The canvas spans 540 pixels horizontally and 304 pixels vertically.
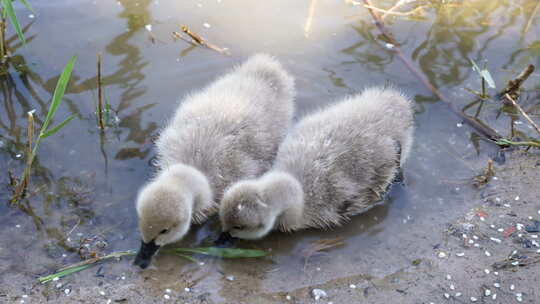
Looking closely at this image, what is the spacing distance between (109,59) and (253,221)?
265cm

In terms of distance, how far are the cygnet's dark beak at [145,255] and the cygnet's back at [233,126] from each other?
700 millimetres

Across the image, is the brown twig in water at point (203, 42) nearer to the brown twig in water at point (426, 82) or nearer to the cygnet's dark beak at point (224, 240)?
the brown twig in water at point (426, 82)

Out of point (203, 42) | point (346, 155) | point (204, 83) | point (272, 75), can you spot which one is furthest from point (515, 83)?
point (203, 42)

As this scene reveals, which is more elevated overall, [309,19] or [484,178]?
[309,19]

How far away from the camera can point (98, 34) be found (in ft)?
19.8

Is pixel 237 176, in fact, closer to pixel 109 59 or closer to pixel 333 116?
pixel 333 116

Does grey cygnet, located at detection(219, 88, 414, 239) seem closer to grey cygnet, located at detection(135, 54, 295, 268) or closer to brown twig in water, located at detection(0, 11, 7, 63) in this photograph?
grey cygnet, located at detection(135, 54, 295, 268)

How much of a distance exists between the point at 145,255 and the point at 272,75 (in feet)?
6.57

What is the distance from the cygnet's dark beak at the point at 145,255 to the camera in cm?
384

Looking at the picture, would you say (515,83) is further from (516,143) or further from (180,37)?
(180,37)

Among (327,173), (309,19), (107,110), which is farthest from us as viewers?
(309,19)

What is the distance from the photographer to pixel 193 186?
4.06 meters

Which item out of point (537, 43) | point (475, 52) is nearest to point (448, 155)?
point (475, 52)

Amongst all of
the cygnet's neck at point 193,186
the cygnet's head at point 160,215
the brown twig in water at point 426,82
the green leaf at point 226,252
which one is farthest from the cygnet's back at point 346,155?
the cygnet's head at point 160,215
